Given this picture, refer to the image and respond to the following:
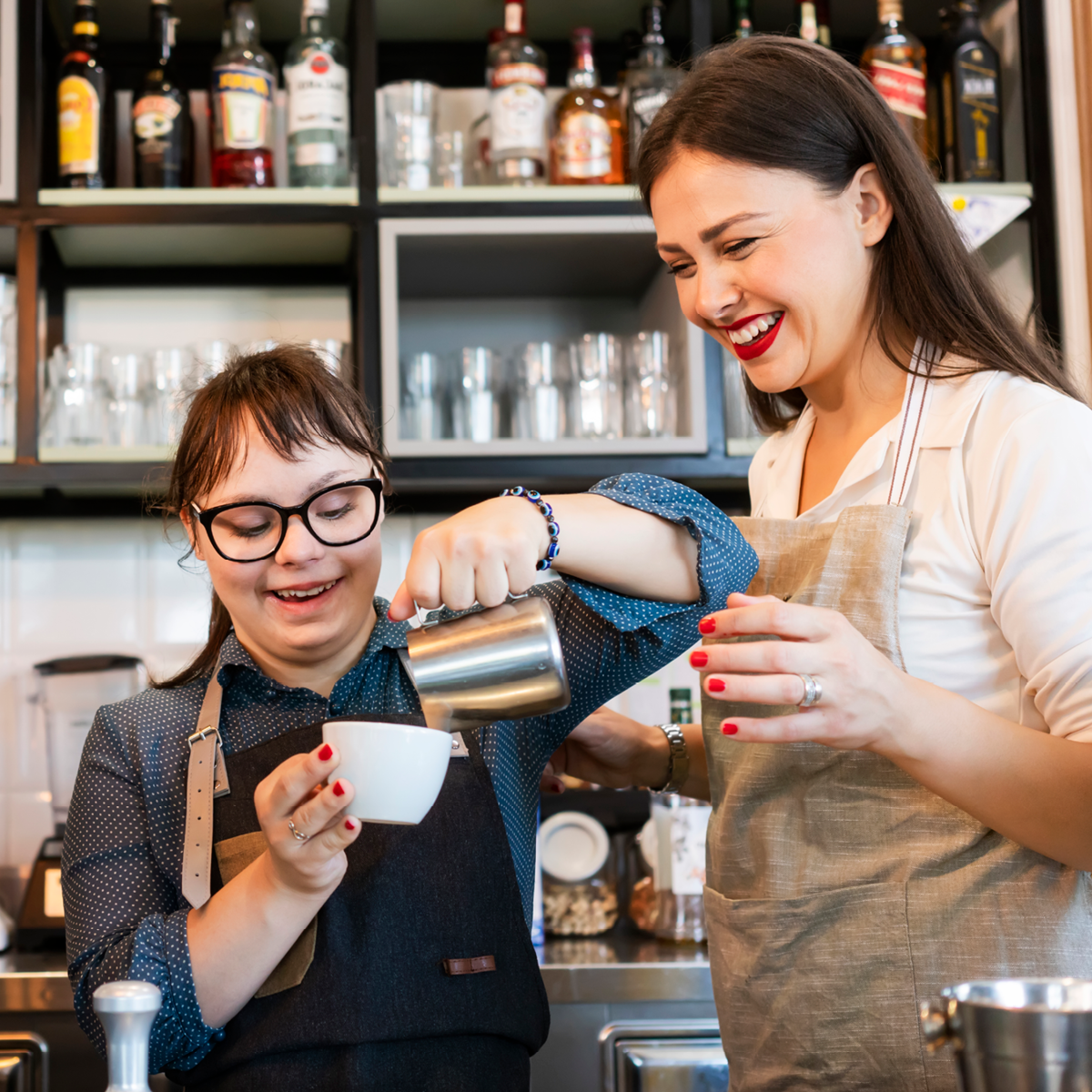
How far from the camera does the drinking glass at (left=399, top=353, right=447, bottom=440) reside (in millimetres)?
1970

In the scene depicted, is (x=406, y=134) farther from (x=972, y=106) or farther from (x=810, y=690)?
(x=810, y=690)

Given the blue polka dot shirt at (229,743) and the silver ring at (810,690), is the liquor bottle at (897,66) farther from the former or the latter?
the silver ring at (810,690)

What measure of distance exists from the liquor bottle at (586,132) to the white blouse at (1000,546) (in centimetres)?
113

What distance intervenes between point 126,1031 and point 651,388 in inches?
61.2

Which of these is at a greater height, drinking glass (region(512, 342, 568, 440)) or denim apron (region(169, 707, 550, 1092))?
drinking glass (region(512, 342, 568, 440))

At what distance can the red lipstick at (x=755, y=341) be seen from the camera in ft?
3.28

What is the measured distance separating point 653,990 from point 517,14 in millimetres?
1528

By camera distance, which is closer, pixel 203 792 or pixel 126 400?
pixel 203 792

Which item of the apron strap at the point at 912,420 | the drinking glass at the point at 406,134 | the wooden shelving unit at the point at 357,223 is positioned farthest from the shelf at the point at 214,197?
the apron strap at the point at 912,420

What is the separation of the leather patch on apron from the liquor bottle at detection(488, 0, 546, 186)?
132 centimetres

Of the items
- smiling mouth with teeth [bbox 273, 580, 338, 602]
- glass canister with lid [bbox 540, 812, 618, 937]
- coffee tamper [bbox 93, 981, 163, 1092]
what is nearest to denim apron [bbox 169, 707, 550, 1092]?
smiling mouth with teeth [bbox 273, 580, 338, 602]

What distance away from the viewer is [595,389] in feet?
6.52

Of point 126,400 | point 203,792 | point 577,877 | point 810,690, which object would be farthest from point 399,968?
point 126,400

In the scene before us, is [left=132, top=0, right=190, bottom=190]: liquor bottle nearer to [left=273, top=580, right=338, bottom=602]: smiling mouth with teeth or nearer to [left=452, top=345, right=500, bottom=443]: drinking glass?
[left=452, top=345, right=500, bottom=443]: drinking glass
